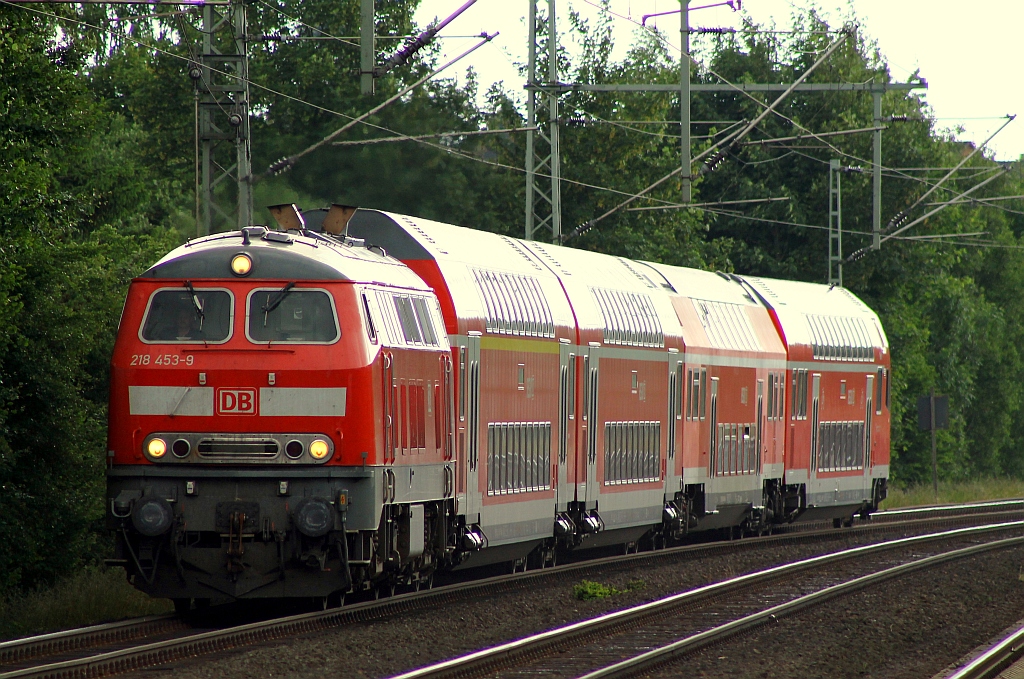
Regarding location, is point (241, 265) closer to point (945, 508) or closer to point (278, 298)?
point (278, 298)

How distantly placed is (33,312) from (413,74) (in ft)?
65.1

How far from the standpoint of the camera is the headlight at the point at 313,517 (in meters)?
14.0

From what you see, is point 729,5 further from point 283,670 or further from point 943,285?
point 943,285

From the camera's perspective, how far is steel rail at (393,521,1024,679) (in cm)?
1238

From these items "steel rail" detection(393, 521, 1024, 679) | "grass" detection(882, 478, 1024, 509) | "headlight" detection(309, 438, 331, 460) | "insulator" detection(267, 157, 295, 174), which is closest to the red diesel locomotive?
"headlight" detection(309, 438, 331, 460)

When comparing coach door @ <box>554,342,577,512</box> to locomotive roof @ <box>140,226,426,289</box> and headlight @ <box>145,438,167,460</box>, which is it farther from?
headlight @ <box>145,438,167,460</box>

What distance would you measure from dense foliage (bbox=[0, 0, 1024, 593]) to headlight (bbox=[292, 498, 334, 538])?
14.1 feet

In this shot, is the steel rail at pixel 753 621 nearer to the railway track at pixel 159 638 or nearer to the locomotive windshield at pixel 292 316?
the railway track at pixel 159 638

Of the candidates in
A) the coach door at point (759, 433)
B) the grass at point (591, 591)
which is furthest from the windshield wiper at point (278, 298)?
the coach door at point (759, 433)

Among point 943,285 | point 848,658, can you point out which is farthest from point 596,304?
point 943,285

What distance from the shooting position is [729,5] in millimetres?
25312

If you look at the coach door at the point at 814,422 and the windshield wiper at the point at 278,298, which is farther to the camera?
the coach door at the point at 814,422

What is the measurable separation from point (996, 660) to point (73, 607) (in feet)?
26.4

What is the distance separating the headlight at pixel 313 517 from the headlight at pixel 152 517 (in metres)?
1.04
